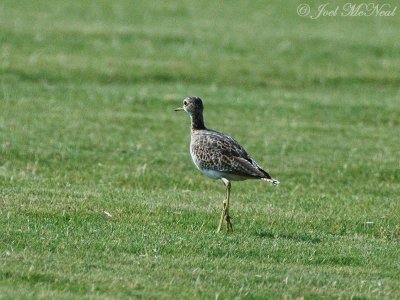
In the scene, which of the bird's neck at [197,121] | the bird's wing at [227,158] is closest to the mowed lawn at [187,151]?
the bird's wing at [227,158]

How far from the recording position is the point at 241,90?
2884 centimetres

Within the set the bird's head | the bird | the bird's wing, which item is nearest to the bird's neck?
the bird's head

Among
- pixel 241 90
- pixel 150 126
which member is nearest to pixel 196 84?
pixel 241 90

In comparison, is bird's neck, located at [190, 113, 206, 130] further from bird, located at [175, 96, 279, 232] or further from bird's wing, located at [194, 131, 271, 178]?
bird's wing, located at [194, 131, 271, 178]

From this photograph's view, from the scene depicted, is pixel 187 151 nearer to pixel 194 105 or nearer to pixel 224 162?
pixel 194 105

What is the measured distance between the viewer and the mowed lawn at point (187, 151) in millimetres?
11023

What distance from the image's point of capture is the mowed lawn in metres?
11.0

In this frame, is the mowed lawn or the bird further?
the bird

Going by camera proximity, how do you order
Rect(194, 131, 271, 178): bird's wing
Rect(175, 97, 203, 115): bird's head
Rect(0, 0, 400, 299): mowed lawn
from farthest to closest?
Rect(175, 97, 203, 115): bird's head → Rect(194, 131, 271, 178): bird's wing → Rect(0, 0, 400, 299): mowed lawn

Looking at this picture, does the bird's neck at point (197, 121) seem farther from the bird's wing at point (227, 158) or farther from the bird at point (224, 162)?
the bird's wing at point (227, 158)

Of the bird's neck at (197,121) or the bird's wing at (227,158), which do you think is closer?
the bird's wing at (227,158)

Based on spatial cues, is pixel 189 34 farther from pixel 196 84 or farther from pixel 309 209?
pixel 309 209

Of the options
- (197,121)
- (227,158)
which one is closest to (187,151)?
(197,121)

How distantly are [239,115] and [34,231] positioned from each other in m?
13.0
